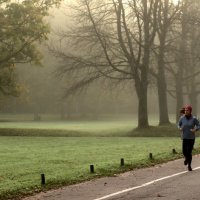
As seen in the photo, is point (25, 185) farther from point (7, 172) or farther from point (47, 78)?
point (47, 78)

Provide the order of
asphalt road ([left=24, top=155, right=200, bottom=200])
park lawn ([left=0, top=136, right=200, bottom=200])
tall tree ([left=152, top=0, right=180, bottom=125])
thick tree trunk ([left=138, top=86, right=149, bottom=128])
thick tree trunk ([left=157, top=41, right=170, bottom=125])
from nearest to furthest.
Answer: asphalt road ([left=24, top=155, right=200, bottom=200]) < park lawn ([left=0, top=136, right=200, bottom=200]) < thick tree trunk ([left=138, top=86, right=149, bottom=128]) < tall tree ([left=152, top=0, right=180, bottom=125]) < thick tree trunk ([left=157, top=41, right=170, bottom=125])

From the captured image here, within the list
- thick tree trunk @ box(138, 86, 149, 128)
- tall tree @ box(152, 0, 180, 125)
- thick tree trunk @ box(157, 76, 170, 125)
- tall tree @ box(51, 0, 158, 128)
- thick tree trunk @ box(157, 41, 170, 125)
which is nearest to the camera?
tall tree @ box(51, 0, 158, 128)

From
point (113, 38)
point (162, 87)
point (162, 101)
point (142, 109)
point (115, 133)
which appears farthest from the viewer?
point (162, 101)

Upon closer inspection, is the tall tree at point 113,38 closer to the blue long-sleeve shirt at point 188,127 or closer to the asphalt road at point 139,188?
the blue long-sleeve shirt at point 188,127

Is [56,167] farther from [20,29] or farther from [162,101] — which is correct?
[162,101]

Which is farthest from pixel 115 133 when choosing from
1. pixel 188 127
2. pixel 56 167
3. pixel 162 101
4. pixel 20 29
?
pixel 188 127

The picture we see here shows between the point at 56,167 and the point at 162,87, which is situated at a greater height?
the point at 162,87

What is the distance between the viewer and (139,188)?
11391 millimetres

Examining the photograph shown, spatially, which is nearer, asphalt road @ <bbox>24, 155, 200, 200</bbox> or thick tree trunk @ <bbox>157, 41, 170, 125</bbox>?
asphalt road @ <bbox>24, 155, 200, 200</bbox>

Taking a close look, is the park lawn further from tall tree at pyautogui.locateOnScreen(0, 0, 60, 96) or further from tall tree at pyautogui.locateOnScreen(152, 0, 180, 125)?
tall tree at pyautogui.locateOnScreen(0, 0, 60, 96)

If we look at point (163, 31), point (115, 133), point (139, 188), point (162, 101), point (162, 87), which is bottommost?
point (139, 188)

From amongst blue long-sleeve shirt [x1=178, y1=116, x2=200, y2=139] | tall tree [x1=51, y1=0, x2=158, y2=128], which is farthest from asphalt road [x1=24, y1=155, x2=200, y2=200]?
tall tree [x1=51, y1=0, x2=158, y2=128]

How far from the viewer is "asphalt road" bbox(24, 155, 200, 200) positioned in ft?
34.2

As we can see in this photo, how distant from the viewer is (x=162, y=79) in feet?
134
